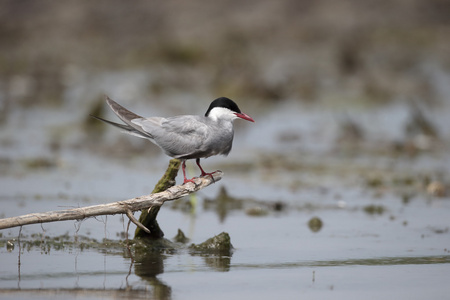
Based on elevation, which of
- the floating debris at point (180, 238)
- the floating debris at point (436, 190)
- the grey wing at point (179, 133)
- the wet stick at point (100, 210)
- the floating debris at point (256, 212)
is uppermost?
the grey wing at point (179, 133)

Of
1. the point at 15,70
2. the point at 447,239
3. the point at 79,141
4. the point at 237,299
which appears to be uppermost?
the point at 15,70

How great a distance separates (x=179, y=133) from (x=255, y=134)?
708 centimetres

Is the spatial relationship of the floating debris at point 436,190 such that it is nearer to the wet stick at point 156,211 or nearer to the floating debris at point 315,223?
the floating debris at point 315,223

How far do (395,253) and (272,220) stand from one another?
168cm

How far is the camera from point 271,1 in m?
23.4

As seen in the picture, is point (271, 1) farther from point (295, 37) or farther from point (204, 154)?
point (204, 154)

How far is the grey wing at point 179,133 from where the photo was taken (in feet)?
21.7

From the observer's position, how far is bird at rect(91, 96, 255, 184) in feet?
21.7

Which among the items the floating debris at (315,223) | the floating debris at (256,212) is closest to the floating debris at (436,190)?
the floating debris at (315,223)

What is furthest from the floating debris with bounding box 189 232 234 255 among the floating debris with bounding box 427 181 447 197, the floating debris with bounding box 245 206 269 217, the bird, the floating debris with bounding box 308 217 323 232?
the floating debris with bounding box 427 181 447 197

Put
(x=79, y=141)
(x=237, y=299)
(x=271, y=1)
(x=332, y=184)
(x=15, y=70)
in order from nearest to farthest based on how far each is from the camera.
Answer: (x=237, y=299) → (x=332, y=184) → (x=79, y=141) → (x=15, y=70) → (x=271, y=1)

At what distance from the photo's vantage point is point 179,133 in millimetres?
6711

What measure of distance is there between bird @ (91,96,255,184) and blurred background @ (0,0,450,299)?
0.86 metres

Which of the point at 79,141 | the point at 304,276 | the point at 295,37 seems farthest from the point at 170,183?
the point at 295,37
